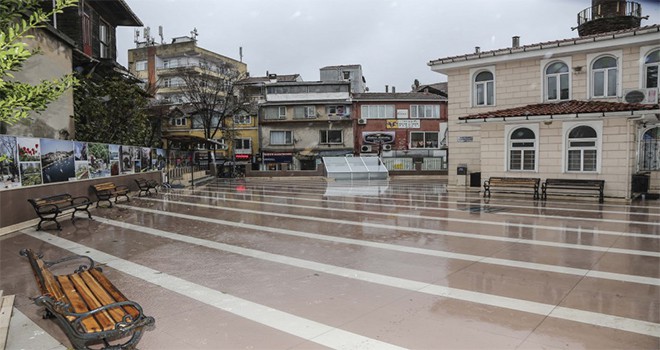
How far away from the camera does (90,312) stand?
3242 mm

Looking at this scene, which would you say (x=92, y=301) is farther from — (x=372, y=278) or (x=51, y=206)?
(x=51, y=206)

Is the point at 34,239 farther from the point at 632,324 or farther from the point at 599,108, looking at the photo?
the point at 599,108

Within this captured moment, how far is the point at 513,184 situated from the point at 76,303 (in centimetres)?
1517

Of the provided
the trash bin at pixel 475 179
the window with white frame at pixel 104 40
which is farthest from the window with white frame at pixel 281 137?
the trash bin at pixel 475 179

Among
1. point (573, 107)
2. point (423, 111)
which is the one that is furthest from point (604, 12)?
point (423, 111)

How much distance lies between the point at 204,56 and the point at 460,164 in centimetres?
4188

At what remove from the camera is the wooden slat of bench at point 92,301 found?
3.42 meters

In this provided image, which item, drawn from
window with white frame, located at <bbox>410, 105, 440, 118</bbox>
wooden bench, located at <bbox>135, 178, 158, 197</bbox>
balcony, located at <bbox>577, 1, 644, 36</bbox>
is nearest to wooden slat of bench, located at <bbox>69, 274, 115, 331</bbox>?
wooden bench, located at <bbox>135, 178, 158, 197</bbox>

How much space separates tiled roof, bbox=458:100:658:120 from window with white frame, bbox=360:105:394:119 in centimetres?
2326

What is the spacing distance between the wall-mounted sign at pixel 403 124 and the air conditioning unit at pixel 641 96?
82.4 ft

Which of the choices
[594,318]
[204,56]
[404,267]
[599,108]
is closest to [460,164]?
[599,108]

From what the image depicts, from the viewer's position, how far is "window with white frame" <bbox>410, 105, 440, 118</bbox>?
133 feet

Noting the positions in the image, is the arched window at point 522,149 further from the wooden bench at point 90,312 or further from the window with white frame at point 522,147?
the wooden bench at point 90,312

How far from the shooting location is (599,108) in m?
14.4
